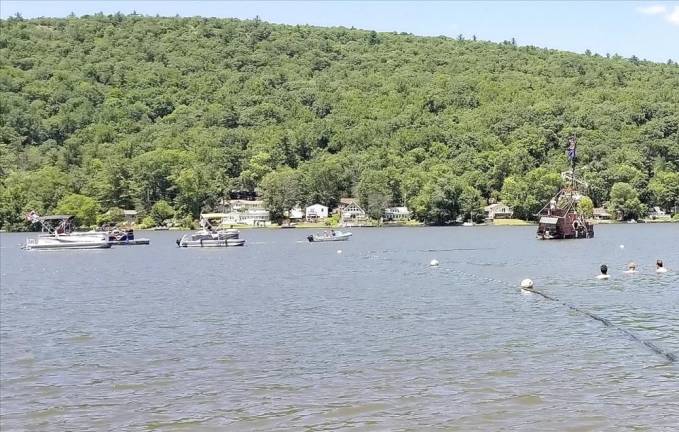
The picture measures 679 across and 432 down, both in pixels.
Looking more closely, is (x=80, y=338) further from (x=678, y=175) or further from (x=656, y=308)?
(x=678, y=175)

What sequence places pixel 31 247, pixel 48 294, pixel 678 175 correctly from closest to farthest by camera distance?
pixel 48 294
pixel 31 247
pixel 678 175

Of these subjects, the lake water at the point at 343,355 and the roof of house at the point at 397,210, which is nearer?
the lake water at the point at 343,355

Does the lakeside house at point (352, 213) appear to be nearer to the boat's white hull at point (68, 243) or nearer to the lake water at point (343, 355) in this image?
the boat's white hull at point (68, 243)

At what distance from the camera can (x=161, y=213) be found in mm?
191375

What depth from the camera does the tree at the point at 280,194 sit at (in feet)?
636

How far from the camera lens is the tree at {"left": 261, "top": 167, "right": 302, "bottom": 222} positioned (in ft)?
636

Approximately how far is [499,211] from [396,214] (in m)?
22.5

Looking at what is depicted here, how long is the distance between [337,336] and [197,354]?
519cm

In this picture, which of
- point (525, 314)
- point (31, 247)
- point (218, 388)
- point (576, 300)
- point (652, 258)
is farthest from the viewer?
point (31, 247)

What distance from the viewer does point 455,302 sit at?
130 ft

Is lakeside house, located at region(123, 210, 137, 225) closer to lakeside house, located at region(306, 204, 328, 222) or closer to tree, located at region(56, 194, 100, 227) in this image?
tree, located at region(56, 194, 100, 227)

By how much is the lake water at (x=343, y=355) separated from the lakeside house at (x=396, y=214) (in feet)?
451

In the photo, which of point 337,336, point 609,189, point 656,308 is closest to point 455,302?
point 656,308

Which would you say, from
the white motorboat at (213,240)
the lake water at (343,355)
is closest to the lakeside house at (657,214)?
the white motorboat at (213,240)
